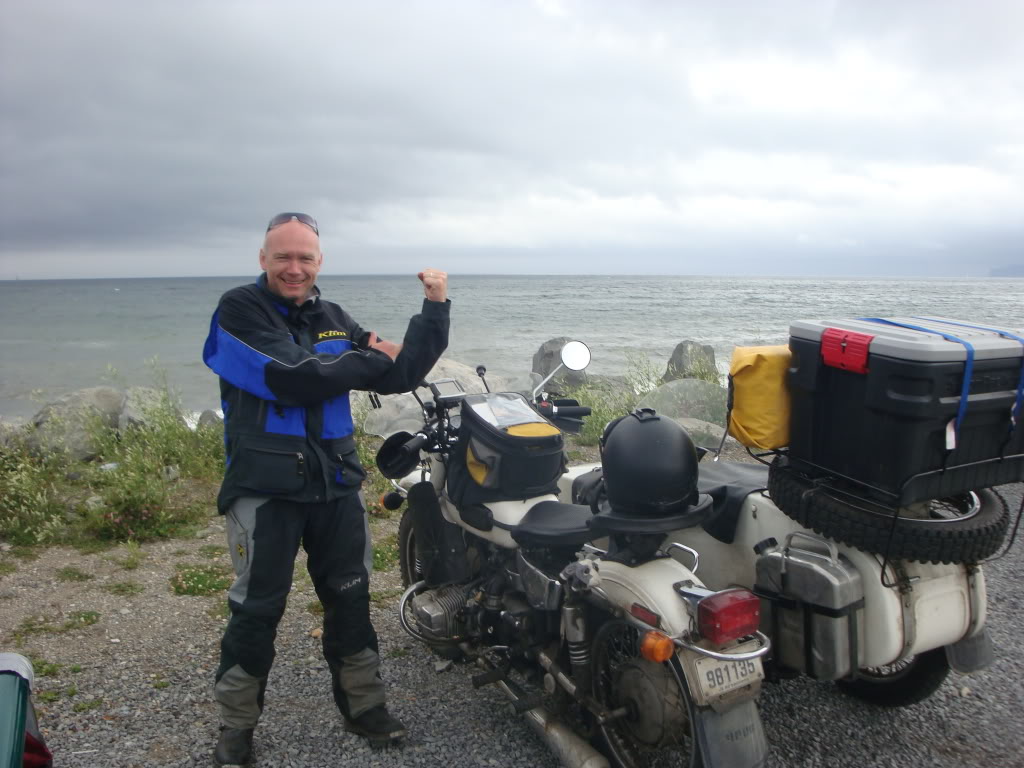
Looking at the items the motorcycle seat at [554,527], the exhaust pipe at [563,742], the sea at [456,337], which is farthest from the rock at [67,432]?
the exhaust pipe at [563,742]

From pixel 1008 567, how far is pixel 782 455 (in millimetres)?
3318

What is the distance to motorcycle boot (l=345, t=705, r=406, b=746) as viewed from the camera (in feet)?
10.1

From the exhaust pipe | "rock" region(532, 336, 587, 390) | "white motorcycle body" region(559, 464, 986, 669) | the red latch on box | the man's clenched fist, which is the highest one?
the man's clenched fist

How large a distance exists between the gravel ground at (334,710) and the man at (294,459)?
21 cm

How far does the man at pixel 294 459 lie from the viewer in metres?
2.79

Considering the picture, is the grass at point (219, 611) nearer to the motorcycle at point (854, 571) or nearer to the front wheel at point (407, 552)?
the front wheel at point (407, 552)

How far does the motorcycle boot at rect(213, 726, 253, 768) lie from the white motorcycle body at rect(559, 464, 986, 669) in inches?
77.4

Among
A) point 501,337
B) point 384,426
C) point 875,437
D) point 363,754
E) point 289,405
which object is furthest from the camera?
point 501,337

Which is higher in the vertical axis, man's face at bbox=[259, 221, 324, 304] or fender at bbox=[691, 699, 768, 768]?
man's face at bbox=[259, 221, 324, 304]

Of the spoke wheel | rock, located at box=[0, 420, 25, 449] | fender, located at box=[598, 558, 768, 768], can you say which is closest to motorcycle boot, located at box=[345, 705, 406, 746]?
the spoke wheel

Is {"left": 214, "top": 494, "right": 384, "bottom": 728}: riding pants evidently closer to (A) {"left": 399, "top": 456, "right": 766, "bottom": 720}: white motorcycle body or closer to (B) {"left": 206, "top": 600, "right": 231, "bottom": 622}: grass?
(A) {"left": 399, "top": 456, "right": 766, "bottom": 720}: white motorcycle body

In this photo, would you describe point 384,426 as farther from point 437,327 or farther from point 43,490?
point 437,327

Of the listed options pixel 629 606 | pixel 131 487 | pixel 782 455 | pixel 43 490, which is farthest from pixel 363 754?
pixel 43 490

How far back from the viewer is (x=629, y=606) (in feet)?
8.14
